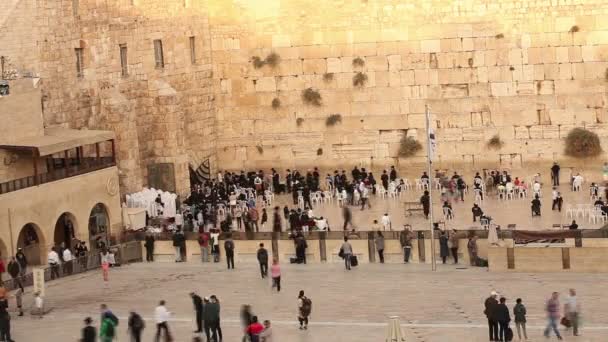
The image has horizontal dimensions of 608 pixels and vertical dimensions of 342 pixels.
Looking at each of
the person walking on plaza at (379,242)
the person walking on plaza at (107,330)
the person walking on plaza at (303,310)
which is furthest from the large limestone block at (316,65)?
the person walking on plaza at (107,330)

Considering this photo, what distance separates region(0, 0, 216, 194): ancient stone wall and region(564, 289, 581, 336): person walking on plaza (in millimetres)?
18268

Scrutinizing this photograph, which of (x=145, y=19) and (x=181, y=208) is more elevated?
(x=145, y=19)

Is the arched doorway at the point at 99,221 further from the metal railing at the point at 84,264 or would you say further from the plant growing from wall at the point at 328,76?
the plant growing from wall at the point at 328,76

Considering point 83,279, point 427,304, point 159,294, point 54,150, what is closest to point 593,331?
point 427,304

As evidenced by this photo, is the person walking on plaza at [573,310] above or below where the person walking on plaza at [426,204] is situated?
below

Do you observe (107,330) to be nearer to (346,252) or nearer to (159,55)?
(346,252)

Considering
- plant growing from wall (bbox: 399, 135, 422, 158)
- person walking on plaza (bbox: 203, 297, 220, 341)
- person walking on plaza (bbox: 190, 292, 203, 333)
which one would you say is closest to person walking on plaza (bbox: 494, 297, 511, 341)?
person walking on plaza (bbox: 203, 297, 220, 341)

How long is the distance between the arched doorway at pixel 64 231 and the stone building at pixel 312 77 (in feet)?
12.5

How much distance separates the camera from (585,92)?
4694 centimetres

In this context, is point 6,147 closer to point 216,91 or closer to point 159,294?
point 159,294

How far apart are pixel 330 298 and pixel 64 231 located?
10.2m

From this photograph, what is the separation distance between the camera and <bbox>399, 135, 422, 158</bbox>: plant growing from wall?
4844 centimetres

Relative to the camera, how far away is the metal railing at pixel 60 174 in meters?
38.5

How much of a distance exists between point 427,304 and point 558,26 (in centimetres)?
1596
